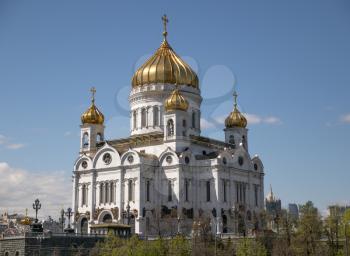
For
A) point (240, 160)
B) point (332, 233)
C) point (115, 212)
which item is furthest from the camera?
point (240, 160)

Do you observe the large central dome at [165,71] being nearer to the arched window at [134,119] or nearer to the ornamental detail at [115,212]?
the arched window at [134,119]

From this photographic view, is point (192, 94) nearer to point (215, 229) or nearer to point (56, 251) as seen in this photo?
point (215, 229)

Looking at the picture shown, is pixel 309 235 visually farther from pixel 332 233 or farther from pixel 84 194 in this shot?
pixel 84 194

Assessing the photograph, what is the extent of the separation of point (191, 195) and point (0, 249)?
858 inches

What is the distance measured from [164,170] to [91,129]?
1185cm

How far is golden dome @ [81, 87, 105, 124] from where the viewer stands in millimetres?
73125

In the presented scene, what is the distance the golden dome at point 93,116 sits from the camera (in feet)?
240

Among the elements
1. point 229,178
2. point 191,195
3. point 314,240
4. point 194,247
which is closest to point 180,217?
point 191,195

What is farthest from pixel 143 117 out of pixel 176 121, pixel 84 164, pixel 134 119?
pixel 84 164

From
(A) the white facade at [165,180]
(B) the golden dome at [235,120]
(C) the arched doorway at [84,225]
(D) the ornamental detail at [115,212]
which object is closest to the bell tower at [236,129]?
(B) the golden dome at [235,120]

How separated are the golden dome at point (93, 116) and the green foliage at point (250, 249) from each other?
3037 centimetres

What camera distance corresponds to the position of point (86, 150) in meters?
72.4

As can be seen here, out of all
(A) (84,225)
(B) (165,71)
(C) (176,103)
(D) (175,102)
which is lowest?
(A) (84,225)

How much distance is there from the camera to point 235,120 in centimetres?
7488
